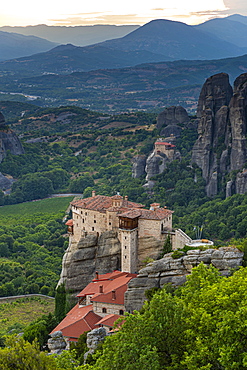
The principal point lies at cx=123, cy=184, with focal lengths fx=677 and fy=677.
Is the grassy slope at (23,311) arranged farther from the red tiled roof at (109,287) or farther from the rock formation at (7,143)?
the rock formation at (7,143)

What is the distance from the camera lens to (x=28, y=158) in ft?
471

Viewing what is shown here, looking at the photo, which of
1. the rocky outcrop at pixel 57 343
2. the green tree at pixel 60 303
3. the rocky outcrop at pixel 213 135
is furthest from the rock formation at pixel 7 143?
the rocky outcrop at pixel 57 343

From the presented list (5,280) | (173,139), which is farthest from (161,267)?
(173,139)

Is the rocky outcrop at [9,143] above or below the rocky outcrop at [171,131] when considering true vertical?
below

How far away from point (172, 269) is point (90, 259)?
1053cm

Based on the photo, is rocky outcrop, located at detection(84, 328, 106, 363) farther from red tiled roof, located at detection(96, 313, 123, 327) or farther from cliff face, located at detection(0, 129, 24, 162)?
cliff face, located at detection(0, 129, 24, 162)

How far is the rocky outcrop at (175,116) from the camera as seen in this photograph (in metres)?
121

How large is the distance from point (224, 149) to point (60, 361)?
6617 cm

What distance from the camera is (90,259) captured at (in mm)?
52406

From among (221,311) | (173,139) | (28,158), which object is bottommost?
(28,158)

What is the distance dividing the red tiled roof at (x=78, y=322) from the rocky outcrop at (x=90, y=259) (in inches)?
199

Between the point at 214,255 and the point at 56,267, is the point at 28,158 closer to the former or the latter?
the point at 56,267

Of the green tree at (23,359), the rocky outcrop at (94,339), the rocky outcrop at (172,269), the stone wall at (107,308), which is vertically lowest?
the stone wall at (107,308)

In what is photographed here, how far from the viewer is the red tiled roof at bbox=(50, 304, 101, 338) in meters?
43.1
